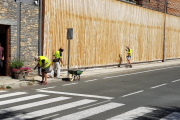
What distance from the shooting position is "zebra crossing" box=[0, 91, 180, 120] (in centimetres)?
797

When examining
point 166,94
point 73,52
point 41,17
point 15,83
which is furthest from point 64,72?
point 166,94

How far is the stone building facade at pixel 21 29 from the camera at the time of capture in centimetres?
1699

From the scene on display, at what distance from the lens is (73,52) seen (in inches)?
856

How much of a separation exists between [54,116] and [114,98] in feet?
11.6

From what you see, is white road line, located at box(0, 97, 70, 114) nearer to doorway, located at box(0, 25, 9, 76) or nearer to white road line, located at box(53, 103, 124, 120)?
white road line, located at box(53, 103, 124, 120)

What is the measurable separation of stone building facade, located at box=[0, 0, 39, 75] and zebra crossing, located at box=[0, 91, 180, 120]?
6522mm

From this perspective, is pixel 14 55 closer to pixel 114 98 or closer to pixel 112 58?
pixel 114 98

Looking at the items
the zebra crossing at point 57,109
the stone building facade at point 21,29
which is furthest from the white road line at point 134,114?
the stone building facade at point 21,29

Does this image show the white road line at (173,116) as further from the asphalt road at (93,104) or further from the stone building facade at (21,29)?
the stone building facade at (21,29)

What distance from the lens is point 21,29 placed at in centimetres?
1777

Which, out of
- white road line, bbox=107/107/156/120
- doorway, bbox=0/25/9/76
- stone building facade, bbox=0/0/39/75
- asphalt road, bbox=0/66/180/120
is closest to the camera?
white road line, bbox=107/107/156/120

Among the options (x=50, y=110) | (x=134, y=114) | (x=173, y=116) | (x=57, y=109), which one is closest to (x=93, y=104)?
(x=57, y=109)

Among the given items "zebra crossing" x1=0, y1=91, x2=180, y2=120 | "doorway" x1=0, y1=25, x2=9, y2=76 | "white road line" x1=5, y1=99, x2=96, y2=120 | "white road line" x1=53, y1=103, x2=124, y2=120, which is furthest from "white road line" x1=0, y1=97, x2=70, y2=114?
"doorway" x1=0, y1=25, x2=9, y2=76

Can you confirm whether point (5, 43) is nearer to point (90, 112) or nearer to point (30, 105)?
point (30, 105)
